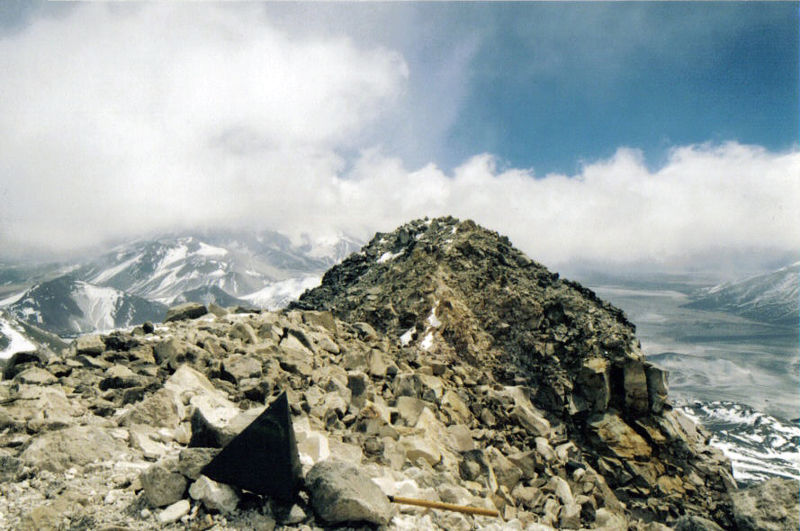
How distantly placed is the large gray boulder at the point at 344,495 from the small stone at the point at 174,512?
1.96 meters

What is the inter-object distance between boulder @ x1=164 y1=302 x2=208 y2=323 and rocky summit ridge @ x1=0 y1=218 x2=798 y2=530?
0.10 m

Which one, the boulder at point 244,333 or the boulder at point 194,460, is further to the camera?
the boulder at point 244,333

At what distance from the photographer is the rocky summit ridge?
22.6 feet

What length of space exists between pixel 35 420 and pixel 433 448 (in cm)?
969

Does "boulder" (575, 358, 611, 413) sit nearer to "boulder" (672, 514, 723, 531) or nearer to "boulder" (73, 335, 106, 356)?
"boulder" (672, 514, 723, 531)

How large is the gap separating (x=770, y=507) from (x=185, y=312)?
23.0 meters

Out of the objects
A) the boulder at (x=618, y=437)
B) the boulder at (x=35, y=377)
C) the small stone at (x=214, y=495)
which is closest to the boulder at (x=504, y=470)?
the boulder at (x=618, y=437)

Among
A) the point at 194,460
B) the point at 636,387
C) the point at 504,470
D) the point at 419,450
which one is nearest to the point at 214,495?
the point at 194,460

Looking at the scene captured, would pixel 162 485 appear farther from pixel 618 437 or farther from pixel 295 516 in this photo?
pixel 618 437

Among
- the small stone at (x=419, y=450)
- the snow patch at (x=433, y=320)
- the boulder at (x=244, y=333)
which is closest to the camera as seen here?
the small stone at (x=419, y=450)

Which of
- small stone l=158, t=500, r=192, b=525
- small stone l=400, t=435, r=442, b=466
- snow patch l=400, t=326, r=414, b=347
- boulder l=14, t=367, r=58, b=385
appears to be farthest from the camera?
snow patch l=400, t=326, r=414, b=347

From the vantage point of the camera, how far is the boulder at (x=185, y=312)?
19156 millimetres

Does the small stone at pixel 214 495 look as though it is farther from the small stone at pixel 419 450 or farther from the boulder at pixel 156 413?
the small stone at pixel 419 450

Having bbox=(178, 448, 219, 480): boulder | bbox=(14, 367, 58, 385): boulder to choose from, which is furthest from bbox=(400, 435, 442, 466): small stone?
bbox=(14, 367, 58, 385): boulder
